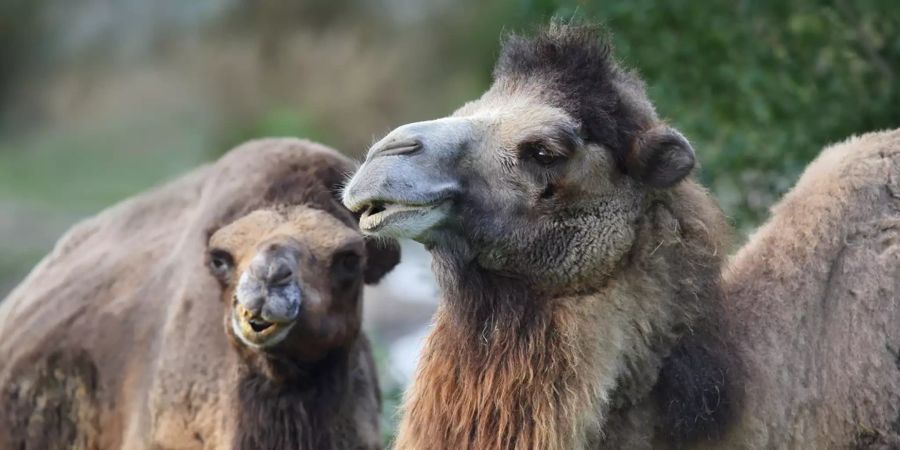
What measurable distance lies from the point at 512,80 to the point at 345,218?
1.65 metres

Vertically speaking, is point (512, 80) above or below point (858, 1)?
below

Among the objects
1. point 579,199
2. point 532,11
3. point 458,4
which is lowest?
point 579,199

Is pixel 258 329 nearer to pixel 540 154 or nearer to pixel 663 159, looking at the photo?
pixel 540 154

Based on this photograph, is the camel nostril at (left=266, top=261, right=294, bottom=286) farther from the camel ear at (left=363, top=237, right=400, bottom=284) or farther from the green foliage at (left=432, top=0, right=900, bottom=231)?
the green foliage at (left=432, top=0, right=900, bottom=231)

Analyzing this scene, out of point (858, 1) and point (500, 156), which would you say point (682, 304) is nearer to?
point (500, 156)

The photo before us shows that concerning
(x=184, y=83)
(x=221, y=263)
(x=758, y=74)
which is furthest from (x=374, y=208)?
(x=184, y=83)

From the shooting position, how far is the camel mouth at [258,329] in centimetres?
551

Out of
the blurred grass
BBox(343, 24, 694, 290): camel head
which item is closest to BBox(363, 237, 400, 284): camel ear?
BBox(343, 24, 694, 290): camel head

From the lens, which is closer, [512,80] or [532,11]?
[512,80]

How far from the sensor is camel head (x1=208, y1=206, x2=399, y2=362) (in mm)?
5523

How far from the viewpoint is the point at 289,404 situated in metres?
5.89

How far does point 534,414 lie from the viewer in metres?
4.24

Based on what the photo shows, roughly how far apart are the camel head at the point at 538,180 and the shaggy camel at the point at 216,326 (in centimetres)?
140

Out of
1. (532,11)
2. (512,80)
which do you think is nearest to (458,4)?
(532,11)
